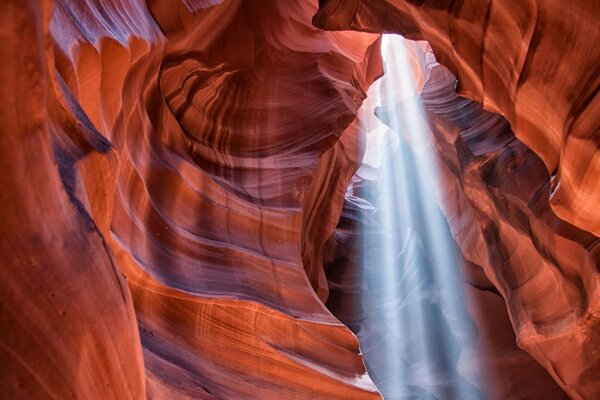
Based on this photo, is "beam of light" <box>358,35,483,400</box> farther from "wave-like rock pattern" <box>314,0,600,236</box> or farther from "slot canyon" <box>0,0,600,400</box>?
"wave-like rock pattern" <box>314,0,600,236</box>

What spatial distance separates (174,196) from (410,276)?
25.4 feet

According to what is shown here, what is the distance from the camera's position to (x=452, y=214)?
360 inches

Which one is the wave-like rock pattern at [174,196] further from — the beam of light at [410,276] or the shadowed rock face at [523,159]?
the beam of light at [410,276]

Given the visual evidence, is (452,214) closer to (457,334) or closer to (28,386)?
(457,334)

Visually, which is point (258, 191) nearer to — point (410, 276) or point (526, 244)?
point (526, 244)

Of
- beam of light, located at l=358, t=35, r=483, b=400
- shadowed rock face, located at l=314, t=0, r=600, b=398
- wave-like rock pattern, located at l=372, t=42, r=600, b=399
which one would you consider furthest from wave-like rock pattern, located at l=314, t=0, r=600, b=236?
beam of light, located at l=358, t=35, r=483, b=400

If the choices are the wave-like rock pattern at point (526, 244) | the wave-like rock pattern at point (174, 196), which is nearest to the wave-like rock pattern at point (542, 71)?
the wave-like rock pattern at point (526, 244)

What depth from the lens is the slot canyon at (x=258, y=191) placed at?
1.75 meters

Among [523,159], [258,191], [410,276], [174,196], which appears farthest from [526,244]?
[410,276]

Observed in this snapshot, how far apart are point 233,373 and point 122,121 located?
1.80 meters

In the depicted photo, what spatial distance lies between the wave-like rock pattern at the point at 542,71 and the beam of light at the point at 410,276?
5535mm

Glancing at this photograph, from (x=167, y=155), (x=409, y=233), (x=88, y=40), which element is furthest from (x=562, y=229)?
(x=409, y=233)

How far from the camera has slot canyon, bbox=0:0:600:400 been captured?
5.75 ft

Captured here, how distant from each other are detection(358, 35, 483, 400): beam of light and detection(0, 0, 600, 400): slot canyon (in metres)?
0.09
